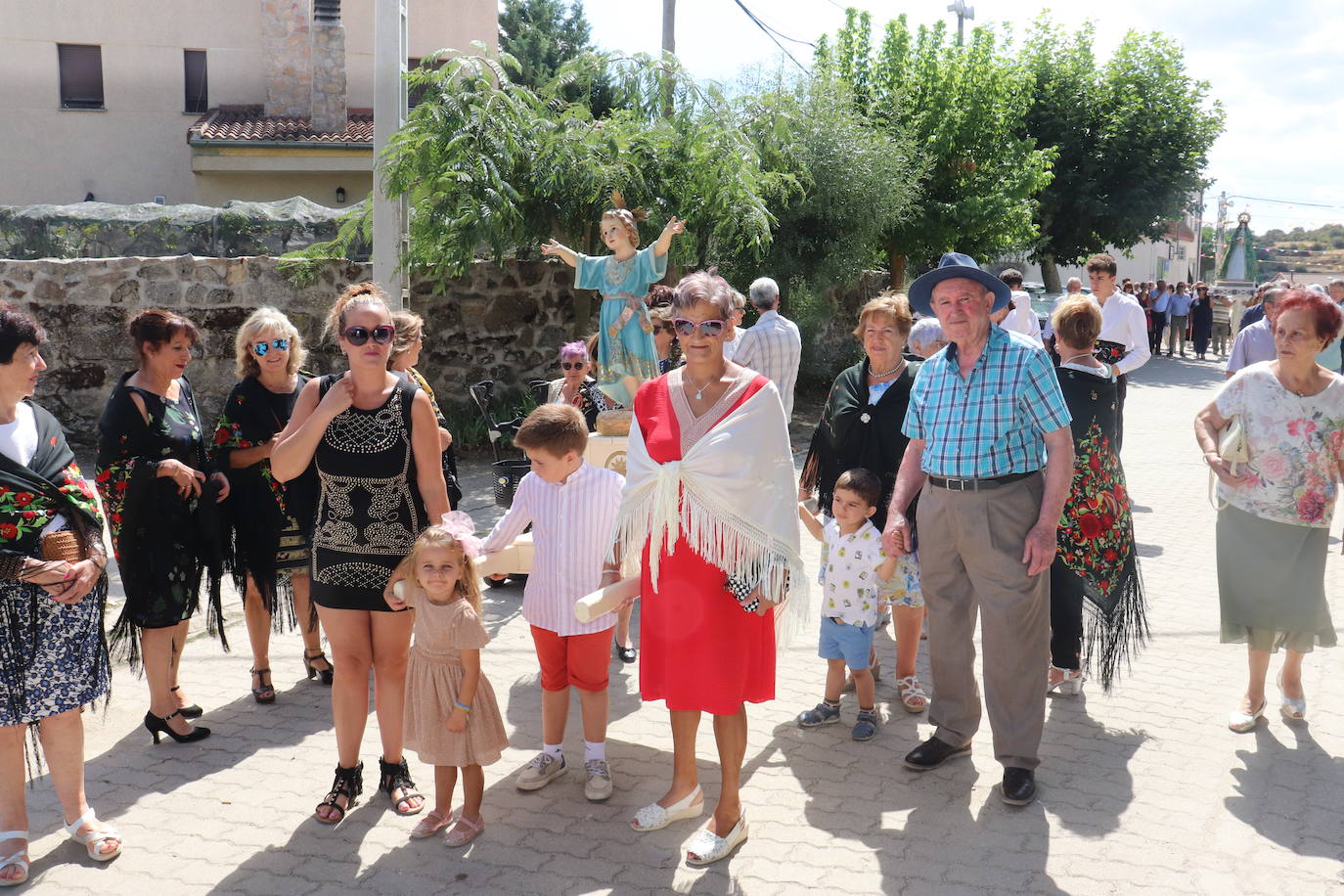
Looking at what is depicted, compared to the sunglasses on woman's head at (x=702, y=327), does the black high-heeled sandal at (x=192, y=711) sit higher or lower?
lower

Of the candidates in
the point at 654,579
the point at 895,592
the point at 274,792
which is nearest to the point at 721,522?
the point at 654,579

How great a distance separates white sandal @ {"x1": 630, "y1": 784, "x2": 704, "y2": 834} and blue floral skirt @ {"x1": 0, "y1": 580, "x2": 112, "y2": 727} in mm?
1909

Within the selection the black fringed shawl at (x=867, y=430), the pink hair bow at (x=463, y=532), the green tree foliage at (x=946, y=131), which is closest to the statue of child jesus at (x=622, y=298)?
the black fringed shawl at (x=867, y=430)

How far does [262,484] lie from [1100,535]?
3.80m

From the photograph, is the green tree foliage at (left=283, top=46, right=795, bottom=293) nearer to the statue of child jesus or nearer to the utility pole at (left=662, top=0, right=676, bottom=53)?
the statue of child jesus

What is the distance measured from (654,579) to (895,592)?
62.8 inches

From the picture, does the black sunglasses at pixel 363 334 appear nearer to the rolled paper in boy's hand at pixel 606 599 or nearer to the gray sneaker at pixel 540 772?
the rolled paper in boy's hand at pixel 606 599

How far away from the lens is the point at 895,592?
4.88 metres

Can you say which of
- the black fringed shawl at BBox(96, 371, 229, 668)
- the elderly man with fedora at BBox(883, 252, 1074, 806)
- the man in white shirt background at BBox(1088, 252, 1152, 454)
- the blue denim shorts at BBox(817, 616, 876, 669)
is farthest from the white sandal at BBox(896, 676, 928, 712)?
the man in white shirt background at BBox(1088, 252, 1152, 454)

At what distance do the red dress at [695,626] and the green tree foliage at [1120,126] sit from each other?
24.5m

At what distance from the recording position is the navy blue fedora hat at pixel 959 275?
4.05m

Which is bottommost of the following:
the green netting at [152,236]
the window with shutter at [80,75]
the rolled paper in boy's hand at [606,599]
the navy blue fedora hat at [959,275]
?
the rolled paper in boy's hand at [606,599]

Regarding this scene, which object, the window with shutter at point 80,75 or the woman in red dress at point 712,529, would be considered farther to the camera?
the window with shutter at point 80,75

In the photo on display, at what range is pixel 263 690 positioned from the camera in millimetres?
5086
